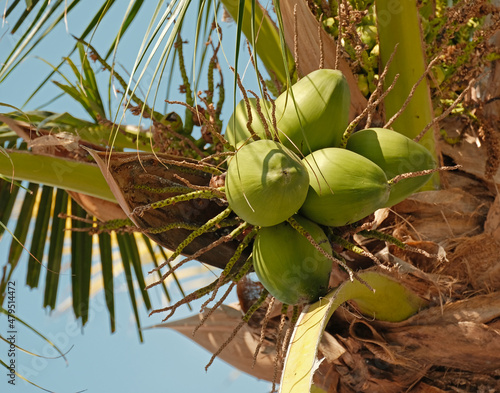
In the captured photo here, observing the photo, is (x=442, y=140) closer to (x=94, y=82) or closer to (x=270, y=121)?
(x=270, y=121)

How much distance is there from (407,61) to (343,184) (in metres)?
0.61

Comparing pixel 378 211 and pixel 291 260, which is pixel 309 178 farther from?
pixel 378 211

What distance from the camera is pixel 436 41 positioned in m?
1.82

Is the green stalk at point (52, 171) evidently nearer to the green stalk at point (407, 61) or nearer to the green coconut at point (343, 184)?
the green coconut at point (343, 184)

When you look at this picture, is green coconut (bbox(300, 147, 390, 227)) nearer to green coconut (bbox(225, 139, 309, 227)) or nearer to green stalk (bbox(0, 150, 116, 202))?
green coconut (bbox(225, 139, 309, 227))

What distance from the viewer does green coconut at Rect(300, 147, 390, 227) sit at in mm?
1250

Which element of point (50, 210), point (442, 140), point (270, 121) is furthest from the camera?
point (50, 210)

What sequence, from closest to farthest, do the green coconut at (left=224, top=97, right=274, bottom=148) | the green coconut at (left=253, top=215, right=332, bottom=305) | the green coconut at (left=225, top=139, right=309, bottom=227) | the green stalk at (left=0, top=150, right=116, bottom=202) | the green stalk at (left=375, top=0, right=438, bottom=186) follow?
the green coconut at (left=225, top=139, right=309, bottom=227) < the green coconut at (left=253, top=215, right=332, bottom=305) < the green coconut at (left=224, top=97, right=274, bottom=148) < the green stalk at (left=0, top=150, right=116, bottom=202) < the green stalk at (left=375, top=0, right=438, bottom=186)

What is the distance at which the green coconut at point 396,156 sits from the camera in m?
1.36

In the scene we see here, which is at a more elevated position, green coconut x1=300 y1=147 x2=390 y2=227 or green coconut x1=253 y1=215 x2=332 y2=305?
green coconut x1=300 y1=147 x2=390 y2=227

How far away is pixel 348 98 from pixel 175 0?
1.45ft

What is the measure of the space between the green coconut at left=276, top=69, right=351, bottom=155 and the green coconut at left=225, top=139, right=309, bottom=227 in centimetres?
11

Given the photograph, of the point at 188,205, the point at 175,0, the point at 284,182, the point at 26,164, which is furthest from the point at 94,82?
the point at 284,182

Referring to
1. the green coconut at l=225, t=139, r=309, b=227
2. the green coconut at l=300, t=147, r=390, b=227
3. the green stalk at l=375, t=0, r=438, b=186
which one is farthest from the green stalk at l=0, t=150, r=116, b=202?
the green stalk at l=375, t=0, r=438, b=186
